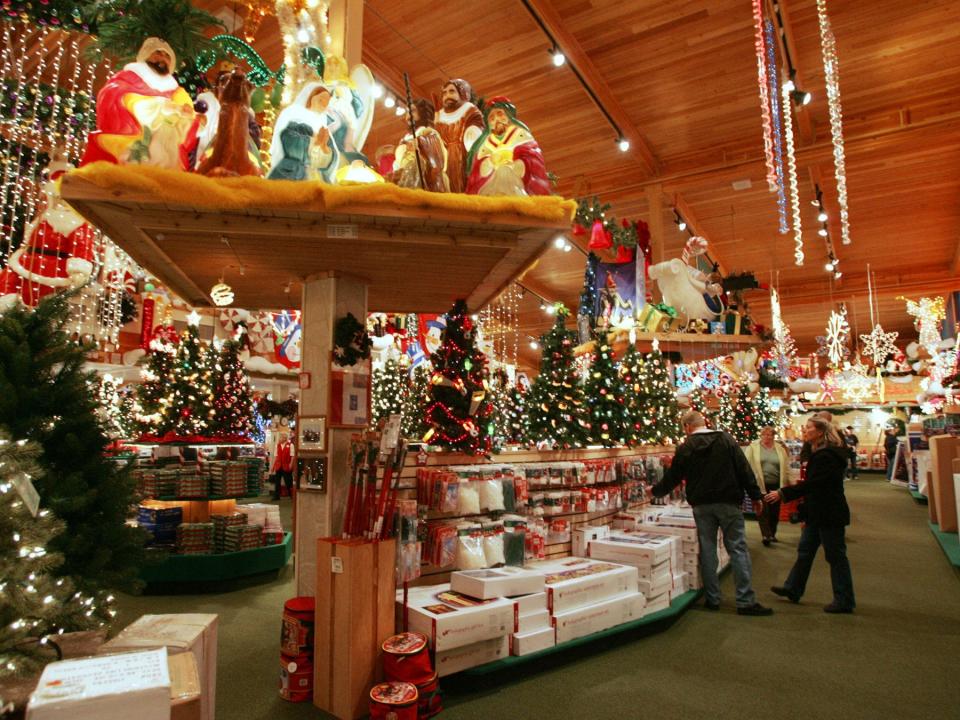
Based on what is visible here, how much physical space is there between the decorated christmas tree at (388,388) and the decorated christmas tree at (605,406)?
4852 millimetres

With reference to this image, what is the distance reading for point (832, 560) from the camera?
15.0 ft

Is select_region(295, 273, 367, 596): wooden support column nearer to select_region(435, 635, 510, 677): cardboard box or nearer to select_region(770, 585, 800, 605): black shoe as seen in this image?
select_region(435, 635, 510, 677): cardboard box

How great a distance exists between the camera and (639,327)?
26.9 ft

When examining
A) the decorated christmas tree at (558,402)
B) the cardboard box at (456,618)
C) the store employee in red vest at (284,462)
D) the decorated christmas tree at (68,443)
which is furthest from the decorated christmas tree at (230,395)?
the cardboard box at (456,618)

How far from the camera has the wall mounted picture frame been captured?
342cm

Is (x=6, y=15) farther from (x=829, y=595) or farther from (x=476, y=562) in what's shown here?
(x=829, y=595)

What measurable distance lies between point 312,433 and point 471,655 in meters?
1.51

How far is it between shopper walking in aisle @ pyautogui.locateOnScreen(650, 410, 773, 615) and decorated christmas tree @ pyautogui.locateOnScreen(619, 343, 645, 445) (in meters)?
1.99

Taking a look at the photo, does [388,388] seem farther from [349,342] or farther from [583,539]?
[349,342]

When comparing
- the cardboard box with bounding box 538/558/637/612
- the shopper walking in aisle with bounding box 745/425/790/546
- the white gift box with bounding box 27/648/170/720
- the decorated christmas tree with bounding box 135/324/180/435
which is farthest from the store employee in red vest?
the white gift box with bounding box 27/648/170/720

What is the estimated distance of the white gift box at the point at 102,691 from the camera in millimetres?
1379

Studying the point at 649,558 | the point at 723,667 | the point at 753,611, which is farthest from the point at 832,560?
the point at 723,667

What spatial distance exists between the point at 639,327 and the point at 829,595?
4.08 meters

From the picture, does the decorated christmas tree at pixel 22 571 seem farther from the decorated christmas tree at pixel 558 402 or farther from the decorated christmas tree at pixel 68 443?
the decorated christmas tree at pixel 558 402
